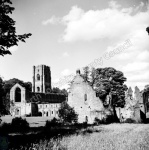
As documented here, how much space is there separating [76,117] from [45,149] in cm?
2454

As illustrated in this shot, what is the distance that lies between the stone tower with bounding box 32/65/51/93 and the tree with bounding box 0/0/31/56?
75.2 metres

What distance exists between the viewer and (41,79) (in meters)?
89.6

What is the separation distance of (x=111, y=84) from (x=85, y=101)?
17793mm

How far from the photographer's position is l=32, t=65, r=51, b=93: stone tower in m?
89.6

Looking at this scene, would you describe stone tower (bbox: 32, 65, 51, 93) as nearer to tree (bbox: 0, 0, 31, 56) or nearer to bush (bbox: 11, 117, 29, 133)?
bush (bbox: 11, 117, 29, 133)

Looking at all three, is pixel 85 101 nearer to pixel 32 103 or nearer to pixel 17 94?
pixel 32 103

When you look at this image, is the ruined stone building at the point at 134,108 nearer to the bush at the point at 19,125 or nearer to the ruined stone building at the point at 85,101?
the ruined stone building at the point at 85,101

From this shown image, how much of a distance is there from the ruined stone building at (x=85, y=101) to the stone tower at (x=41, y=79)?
178 ft

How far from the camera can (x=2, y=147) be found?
9406mm

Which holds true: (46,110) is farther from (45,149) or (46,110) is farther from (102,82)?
(45,149)

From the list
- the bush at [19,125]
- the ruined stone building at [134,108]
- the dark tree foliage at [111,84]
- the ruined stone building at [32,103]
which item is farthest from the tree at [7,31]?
the ruined stone building at [32,103]

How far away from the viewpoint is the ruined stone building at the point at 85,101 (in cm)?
3433

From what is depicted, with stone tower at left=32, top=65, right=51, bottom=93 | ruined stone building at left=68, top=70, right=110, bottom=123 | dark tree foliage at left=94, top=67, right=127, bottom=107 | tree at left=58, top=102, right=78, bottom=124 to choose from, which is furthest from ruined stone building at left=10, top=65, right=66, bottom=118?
tree at left=58, top=102, right=78, bottom=124

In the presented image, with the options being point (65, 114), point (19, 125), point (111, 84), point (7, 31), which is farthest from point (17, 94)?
point (7, 31)
